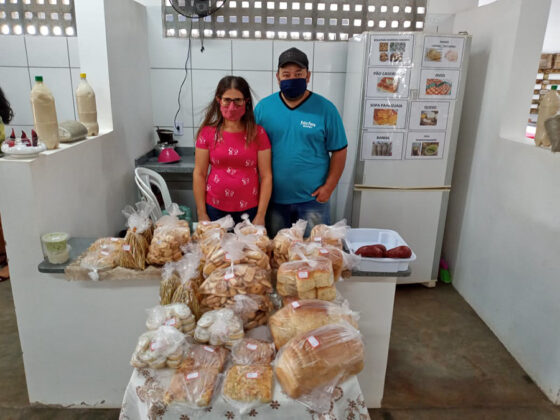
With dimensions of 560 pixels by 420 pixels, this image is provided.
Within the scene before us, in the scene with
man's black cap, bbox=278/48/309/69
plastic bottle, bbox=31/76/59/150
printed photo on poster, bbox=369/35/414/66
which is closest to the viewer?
plastic bottle, bbox=31/76/59/150

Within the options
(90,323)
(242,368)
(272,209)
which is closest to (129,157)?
(272,209)

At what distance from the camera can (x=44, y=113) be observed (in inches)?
68.1

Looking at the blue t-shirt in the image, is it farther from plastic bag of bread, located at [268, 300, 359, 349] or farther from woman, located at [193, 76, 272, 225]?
plastic bag of bread, located at [268, 300, 359, 349]

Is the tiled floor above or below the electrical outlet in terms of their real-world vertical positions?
below

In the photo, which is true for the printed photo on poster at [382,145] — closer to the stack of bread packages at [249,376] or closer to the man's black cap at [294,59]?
the man's black cap at [294,59]

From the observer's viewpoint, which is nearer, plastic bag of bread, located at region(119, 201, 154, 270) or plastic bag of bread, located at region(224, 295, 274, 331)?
plastic bag of bread, located at region(224, 295, 274, 331)

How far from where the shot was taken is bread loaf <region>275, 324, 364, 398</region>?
1.05m

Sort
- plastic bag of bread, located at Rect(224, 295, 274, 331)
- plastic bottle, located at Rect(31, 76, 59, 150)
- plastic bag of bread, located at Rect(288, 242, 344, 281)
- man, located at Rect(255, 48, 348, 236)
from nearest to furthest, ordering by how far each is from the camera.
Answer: plastic bag of bread, located at Rect(224, 295, 274, 331), plastic bag of bread, located at Rect(288, 242, 344, 281), plastic bottle, located at Rect(31, 76, 59, 150), man, located at Rect(255, 48, 348, 236)

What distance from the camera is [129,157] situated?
2.72 m

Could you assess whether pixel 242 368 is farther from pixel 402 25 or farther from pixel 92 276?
pixel 402 25

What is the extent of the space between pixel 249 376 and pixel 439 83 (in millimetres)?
2376

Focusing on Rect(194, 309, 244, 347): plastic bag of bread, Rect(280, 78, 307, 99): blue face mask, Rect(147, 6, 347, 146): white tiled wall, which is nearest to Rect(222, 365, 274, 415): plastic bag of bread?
Rect(194, 309, 244, 347): plastic bag of bread

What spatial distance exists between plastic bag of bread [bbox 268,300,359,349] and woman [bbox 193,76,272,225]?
2.81 ft

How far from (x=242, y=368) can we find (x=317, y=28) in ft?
9.26
